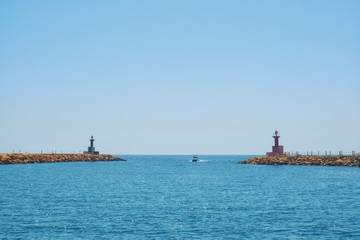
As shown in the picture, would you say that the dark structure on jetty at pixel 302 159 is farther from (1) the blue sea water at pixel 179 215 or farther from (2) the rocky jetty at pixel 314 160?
(1) the blue sea water at pixel 179 215

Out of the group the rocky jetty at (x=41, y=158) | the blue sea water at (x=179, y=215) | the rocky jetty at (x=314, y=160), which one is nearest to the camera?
the blue sea water at (x=179, y=215)

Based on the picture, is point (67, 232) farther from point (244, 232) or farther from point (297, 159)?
point (297, 159)

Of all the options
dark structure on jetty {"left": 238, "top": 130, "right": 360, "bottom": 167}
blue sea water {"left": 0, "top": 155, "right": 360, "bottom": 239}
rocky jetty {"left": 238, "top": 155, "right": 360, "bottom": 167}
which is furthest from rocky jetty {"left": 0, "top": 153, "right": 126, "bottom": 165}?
blue sea water {"left": 0, "top": 155, "right": 360, "bottom": 239}

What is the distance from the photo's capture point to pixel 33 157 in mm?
149000

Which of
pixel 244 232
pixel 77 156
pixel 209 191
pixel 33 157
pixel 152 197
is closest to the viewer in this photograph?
pixel 244 232

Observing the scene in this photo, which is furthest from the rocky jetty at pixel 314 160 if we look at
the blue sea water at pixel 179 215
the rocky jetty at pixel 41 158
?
the rocky jetty at pixel 41 158

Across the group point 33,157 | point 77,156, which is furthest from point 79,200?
point 77,156

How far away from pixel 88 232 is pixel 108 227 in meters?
1.98

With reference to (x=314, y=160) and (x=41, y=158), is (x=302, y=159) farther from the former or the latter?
(x=41, y=158)

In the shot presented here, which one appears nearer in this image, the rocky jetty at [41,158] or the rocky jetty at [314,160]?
the rocky jetty at [314,160]

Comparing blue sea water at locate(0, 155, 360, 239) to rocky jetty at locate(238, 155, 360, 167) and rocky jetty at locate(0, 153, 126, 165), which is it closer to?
rocky jetty at locate(238, 155, 360, 167)

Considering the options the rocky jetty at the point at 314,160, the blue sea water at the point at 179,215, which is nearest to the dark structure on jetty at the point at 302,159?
the rocky jetty at the point at 314,160

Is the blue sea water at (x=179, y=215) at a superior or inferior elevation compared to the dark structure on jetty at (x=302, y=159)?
inferior

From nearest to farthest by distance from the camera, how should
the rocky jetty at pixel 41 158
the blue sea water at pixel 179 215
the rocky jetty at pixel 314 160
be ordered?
the blue sea water at pixel 179 215 → the rocky jetty at pixel 314 160 → the rocky jetty at pixel 41 158
